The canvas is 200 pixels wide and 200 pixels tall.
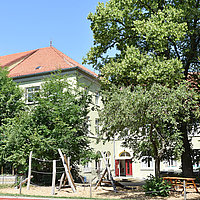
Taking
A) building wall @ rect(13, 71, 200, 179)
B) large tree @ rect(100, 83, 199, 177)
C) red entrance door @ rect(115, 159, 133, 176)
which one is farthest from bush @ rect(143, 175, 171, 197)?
red entrance door @ rect(115, 159, 133, 176)

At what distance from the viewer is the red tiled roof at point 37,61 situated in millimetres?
31216

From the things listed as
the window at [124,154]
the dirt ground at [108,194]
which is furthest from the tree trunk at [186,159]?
the window at [124,154]

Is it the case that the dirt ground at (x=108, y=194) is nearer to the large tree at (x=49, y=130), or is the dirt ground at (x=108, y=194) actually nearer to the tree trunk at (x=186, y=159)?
the large tree at (x=49, y=130)

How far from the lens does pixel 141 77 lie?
17266 mm

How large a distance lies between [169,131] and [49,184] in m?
10.5

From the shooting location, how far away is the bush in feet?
48.6

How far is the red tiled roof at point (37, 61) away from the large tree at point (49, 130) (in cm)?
820

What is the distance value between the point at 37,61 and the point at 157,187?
23288mm

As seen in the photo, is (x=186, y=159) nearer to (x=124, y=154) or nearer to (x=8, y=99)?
(x=8, y=99)

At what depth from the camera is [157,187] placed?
1515 cm

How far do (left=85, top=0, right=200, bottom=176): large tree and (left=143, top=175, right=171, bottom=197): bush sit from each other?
4.47m

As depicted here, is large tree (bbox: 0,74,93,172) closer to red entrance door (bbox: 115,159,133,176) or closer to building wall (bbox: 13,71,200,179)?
building wall (bbox: 13,71,200,179)

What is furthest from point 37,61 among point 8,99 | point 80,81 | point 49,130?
point 49,130

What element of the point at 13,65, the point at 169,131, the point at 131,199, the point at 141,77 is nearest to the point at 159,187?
the point at 131,199
